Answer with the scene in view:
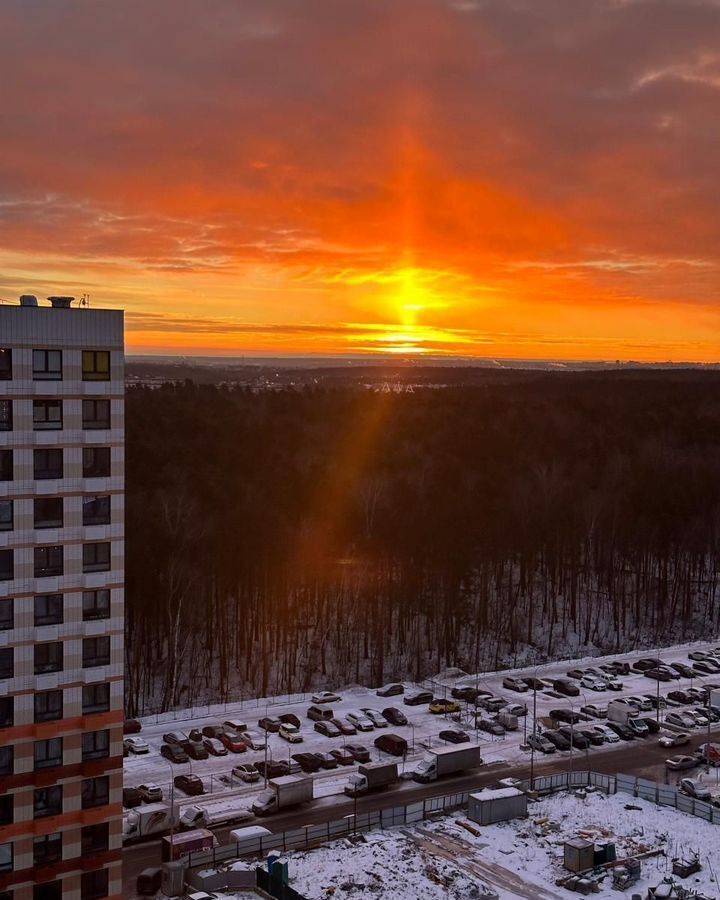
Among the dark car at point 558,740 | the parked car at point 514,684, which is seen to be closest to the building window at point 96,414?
the dark car at point 558,740

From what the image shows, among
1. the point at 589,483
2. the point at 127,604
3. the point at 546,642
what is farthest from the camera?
the point at 589,483

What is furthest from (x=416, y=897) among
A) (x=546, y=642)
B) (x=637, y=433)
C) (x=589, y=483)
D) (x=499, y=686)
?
(x=637, y=433)

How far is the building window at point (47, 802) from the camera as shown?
1147 inches

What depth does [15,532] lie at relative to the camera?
1145 inches

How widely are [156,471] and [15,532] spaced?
59832 mm

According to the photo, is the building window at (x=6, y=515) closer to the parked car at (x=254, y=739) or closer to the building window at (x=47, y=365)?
the building window at (x=47, y=365)

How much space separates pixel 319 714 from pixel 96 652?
96.3ft

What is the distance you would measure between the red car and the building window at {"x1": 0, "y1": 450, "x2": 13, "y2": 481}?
27444 millimetres

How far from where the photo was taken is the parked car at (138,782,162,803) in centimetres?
4462

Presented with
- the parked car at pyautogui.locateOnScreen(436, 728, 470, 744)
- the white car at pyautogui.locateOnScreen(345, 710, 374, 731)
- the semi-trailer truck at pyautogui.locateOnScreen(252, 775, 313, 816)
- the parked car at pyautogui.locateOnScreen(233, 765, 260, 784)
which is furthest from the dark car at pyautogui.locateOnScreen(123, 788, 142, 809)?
the parked car at pyautogui.locateOnScreen(436, 728, 470, 744)

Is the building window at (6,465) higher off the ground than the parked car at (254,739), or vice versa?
the building window at (6,465)

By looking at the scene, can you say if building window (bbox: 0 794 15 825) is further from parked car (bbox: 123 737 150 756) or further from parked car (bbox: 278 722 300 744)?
parked car (bbox: 278 722 300 744)

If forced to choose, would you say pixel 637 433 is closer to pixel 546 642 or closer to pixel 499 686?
pixel 546 642

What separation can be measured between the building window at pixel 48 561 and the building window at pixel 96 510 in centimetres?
128
